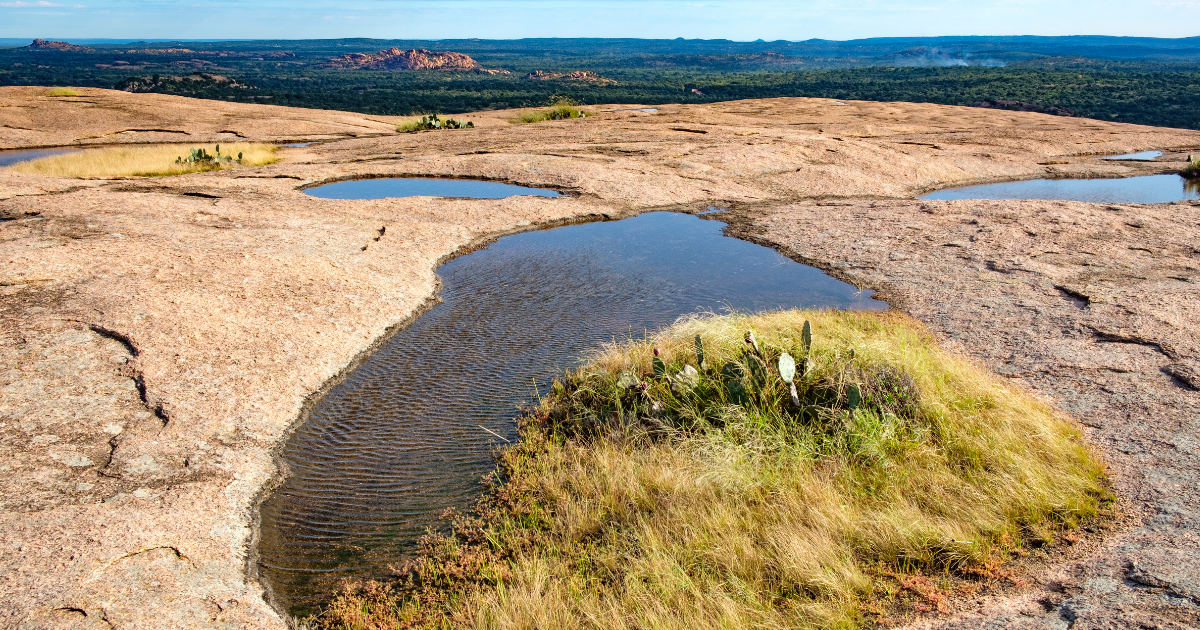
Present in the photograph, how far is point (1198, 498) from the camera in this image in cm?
413

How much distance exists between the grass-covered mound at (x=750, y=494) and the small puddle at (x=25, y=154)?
61.8ft

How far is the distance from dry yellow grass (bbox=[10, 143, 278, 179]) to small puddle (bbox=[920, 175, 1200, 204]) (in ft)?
50.6

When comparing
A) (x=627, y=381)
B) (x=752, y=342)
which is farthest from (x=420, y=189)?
(x=752, y=342)

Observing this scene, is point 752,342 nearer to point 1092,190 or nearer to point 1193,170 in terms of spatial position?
point 1092,190

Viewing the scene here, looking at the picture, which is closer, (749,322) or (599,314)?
(749,322)

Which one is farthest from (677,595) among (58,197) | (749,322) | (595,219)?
(58,197)

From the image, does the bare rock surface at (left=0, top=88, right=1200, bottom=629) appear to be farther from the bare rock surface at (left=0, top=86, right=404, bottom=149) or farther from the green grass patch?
the green grass patch

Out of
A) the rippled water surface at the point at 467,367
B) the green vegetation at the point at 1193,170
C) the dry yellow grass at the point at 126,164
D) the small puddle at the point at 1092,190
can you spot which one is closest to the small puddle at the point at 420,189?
the rippled water surface at the point at 467,367

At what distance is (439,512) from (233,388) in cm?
229

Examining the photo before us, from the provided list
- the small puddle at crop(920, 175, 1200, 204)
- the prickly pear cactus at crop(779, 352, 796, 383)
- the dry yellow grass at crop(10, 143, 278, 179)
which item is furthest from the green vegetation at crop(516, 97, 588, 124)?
the prickly pear cactus at crop(779, 352, 796, 383)

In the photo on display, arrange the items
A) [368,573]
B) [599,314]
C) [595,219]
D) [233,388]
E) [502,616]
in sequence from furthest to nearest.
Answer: [595,219], [599,314], [233,388], [368,573], [502,616]

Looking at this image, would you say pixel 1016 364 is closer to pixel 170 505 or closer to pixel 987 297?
pixel 987 297

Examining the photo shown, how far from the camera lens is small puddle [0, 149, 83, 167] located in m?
17.6

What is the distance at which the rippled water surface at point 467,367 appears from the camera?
14.1 ft
